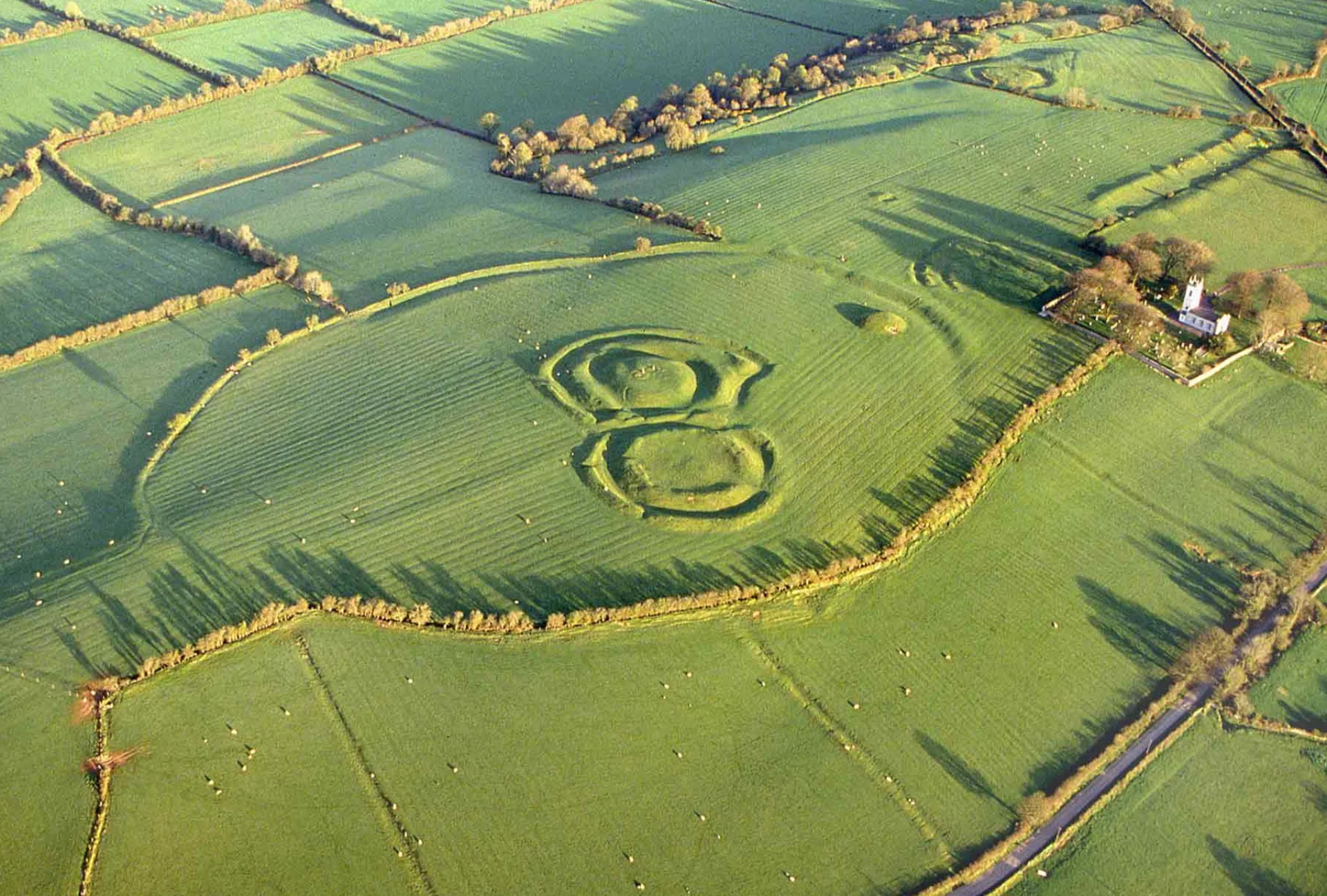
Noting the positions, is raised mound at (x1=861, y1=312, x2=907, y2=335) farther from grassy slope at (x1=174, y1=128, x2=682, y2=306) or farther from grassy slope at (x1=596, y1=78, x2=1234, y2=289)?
grassy slope at (x1=174, y1=128, x2=682, y2=306)

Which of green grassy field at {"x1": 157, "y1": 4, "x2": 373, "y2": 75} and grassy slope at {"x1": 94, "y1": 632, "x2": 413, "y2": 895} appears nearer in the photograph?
grassy slope at {"x1": 94, "y1": 632, "x2": 413, "y2": 895}

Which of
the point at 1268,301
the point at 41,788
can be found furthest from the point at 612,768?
the point at 1268,301

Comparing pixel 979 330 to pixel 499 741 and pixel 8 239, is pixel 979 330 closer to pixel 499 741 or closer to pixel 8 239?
pixel 499 741

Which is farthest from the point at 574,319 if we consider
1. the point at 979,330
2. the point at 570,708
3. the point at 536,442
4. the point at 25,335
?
the point at 25,335

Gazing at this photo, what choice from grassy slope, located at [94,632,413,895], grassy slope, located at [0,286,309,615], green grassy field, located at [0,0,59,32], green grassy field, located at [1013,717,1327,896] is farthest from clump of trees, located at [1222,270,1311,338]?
green grassy field, located at [0,0,59,32]

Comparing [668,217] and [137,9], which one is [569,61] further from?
[137,9]

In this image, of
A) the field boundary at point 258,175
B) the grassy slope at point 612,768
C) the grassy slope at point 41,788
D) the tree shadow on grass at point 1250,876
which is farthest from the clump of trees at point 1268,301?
the field boundary at point 258,175
